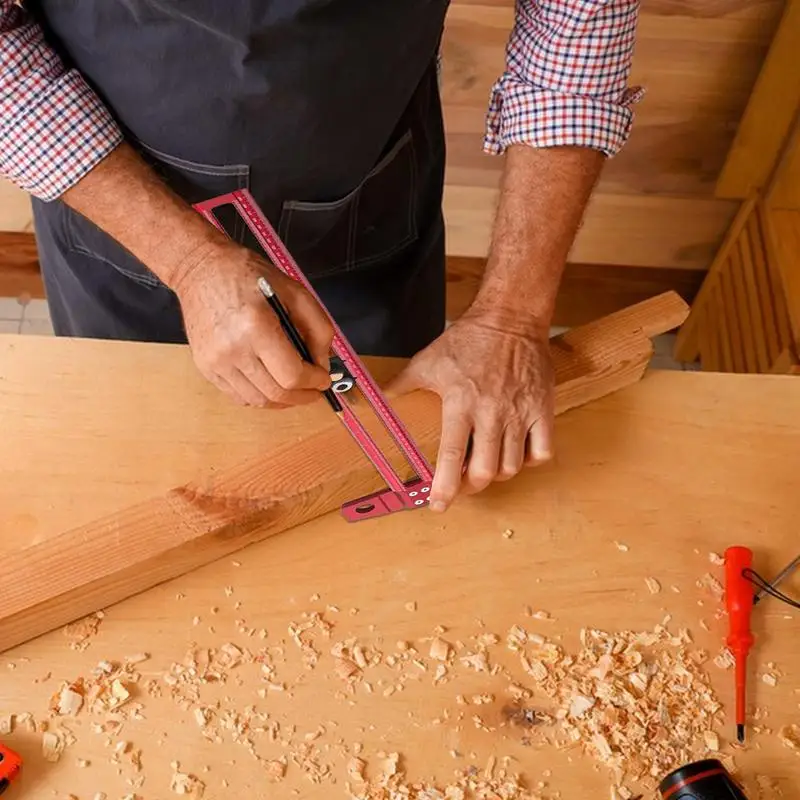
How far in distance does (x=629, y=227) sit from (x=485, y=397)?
121cm

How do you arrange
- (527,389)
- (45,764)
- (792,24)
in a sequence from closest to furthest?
(45,764) → (527,389) → (792,24)

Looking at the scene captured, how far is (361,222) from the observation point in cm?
119

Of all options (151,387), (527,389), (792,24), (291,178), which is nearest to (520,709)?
(527,389)

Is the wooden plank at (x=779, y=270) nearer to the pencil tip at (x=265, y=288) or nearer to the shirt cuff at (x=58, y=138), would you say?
the pencil tip at (x=265, y=288)

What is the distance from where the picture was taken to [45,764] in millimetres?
744

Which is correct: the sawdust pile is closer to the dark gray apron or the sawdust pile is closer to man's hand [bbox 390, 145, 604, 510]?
man's hand [bbox 390, 145, 604, 510]

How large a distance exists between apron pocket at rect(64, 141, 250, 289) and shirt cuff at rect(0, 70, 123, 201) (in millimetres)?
96

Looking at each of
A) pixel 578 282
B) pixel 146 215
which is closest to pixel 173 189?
pixel 146 215

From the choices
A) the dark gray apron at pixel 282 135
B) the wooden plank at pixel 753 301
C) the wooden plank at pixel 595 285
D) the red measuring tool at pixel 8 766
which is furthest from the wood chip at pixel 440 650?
the wooden plank at pixel 595 285

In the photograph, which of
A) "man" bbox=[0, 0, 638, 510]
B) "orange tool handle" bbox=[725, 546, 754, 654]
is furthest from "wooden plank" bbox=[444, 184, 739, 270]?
"orange tool handle" bbox=[725, 546, 754, 654]

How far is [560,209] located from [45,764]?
78cm

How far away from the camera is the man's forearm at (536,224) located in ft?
3.39

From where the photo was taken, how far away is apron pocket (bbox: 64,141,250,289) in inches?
40.0

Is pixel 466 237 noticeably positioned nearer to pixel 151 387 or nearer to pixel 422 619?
pixel 151 387
